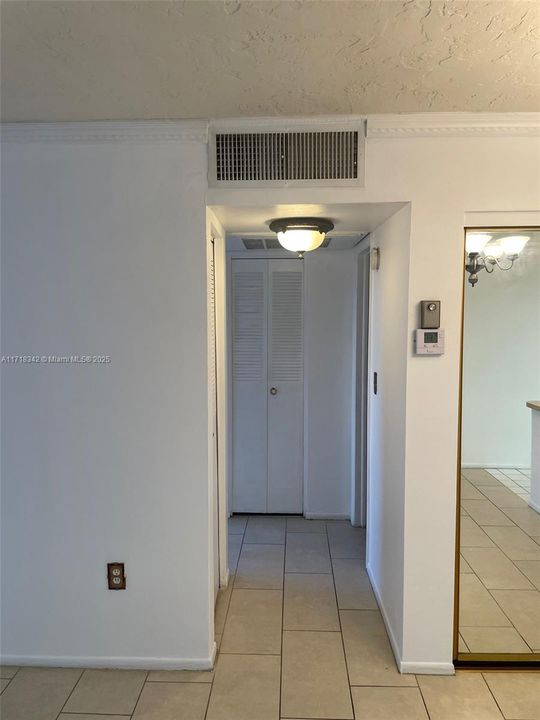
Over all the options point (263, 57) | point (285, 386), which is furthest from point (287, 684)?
point (263, 57)

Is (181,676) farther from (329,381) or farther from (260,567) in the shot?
(329,381)

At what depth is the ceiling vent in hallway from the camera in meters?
1.81

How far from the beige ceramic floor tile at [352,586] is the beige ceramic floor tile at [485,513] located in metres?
0.78

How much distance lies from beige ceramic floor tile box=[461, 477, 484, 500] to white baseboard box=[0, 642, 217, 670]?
1312 mm

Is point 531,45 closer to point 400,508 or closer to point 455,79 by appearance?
point 455,79

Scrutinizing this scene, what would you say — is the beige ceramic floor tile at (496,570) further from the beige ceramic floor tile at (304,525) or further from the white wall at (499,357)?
the beige ceramic floor tile at (304,525)

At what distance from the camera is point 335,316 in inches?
134

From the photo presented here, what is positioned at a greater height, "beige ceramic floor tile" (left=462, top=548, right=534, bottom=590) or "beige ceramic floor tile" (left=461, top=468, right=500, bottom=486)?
"beige ceramic floor tile" (left=461, top=468, right=500, bottom=486)

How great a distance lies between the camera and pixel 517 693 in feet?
6.02

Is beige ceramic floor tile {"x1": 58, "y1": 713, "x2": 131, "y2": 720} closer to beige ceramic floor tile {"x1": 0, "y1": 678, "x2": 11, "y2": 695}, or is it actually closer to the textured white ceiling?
beige ceramic floor tile {"x1": 0, "y1": 678, "x2": 11, "y2": 695}

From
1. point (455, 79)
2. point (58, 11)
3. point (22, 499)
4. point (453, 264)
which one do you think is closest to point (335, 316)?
point (453, 264)

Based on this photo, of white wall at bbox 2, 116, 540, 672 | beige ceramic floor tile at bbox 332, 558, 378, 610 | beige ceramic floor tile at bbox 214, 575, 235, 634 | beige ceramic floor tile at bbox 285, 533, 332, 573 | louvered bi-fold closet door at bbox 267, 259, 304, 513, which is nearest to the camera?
white wall at bbox 2, 116, 540, 672

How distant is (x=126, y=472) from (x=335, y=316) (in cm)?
199

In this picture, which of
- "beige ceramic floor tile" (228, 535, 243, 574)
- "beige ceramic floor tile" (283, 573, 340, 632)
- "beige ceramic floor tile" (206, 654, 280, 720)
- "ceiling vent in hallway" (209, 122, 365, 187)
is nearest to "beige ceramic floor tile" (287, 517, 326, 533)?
"beige ceramic floor tile" (228, 535, 243, 574)
